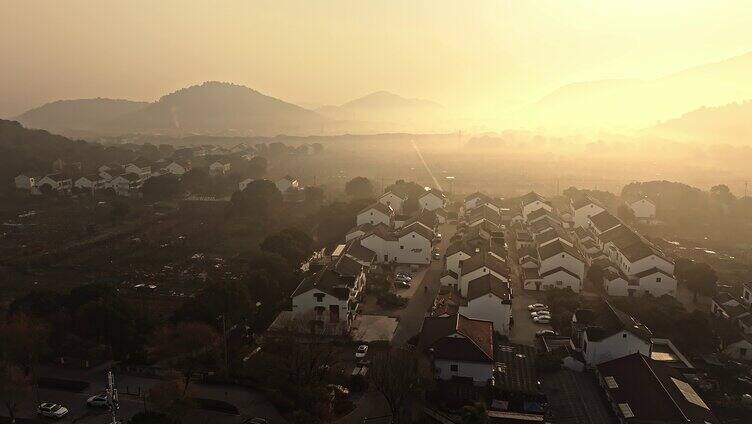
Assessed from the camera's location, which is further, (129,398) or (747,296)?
(747,296)

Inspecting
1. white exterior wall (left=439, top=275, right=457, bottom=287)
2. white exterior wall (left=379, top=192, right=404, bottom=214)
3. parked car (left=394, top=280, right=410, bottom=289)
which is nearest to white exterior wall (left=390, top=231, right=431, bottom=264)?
parked car (left=394, top=280, right=410, bottom=289)

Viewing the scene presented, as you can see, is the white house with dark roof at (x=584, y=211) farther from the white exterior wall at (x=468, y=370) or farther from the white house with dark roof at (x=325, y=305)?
the white exterior wall at (x=468, y=370)

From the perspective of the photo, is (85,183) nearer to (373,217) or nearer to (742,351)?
(373,217)

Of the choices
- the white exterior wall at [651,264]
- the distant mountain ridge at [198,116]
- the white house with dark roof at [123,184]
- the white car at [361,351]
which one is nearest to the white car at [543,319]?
the white exterior wall at [651,264]

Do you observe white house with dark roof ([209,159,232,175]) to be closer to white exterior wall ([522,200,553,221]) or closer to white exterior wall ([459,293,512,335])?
white exterior wall ([522,200,553,221])

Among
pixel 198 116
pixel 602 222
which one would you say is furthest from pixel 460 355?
pixel 198 116
